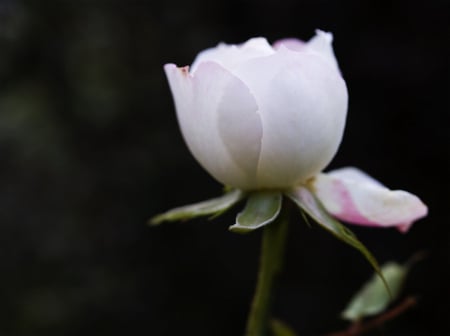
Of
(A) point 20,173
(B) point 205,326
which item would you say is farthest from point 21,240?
(B) point 205,326

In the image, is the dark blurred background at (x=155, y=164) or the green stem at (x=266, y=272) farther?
the dark blurred background at (x=155, y=164)

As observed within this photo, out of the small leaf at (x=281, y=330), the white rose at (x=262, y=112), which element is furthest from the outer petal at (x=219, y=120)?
the small leaf at (x=281, y=330)

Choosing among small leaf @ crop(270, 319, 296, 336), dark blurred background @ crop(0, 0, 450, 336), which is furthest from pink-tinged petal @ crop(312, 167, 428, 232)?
dark blurred background @ crop(0, 0, 450, 336)

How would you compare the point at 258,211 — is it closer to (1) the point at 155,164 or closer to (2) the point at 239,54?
(2) the point at 239,54

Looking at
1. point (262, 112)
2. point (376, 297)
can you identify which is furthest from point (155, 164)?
point (262, 112)

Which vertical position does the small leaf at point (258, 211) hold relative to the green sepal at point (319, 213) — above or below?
above

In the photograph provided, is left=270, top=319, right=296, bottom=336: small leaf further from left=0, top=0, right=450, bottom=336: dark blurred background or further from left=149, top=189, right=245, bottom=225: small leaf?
left=0, top=0, right=450, bottom=336: dark blurred background

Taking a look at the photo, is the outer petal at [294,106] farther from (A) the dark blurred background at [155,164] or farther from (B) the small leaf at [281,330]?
(A) the dark blurred background at [155,164]
